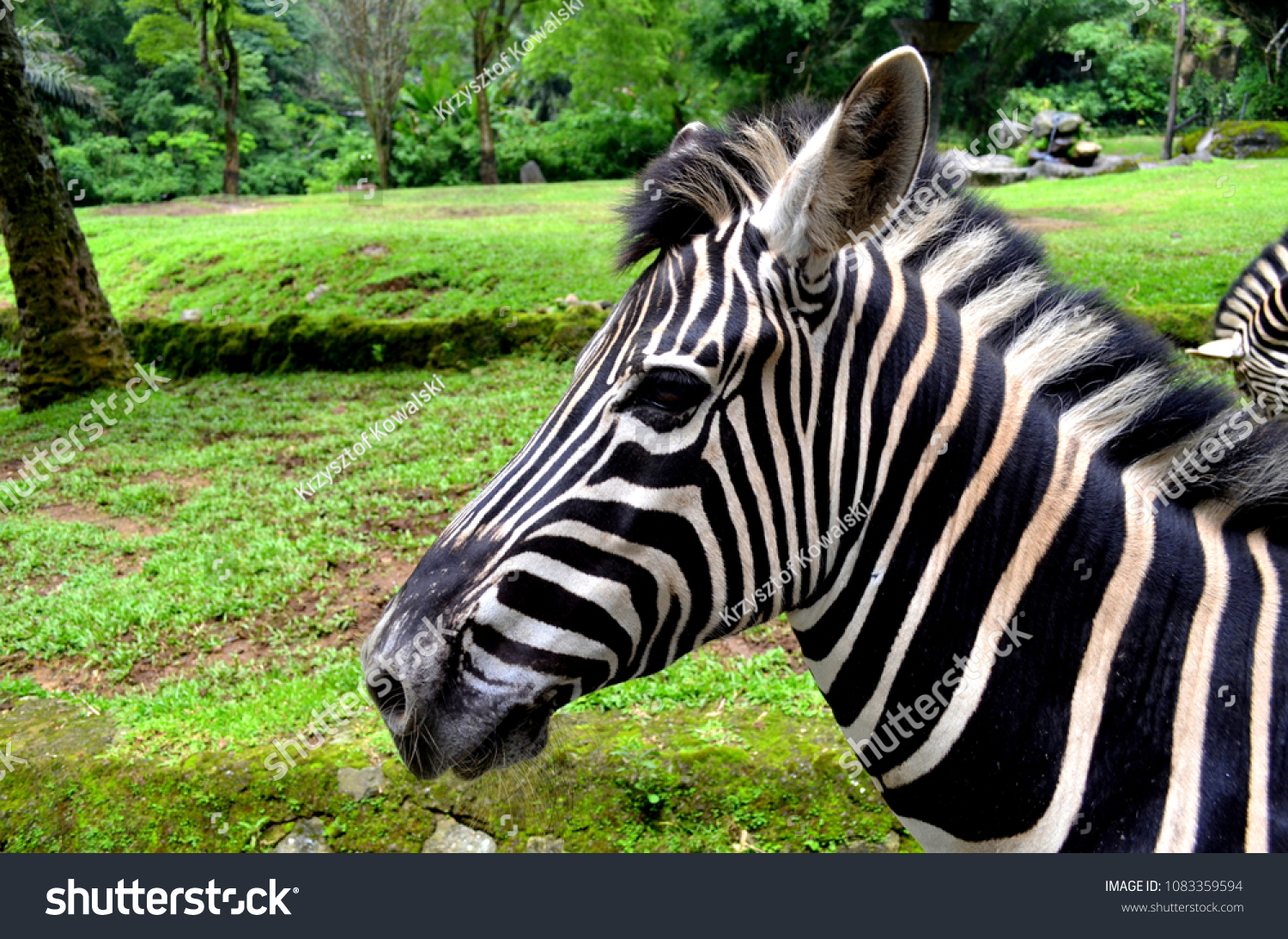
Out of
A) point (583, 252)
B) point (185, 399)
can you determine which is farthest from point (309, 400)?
point (583, 252)

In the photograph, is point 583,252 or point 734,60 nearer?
point 583,252

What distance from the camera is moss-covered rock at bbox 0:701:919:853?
3.13 metres

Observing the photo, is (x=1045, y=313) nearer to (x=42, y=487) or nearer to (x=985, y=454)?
(x=985, y=454)

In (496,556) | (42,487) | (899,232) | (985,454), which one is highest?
(899,232)

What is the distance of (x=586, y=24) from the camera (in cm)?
2647

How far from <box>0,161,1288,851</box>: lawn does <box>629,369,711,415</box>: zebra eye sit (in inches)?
20.6

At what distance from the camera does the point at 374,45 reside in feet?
84.8

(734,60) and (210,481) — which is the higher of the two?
(734,60)

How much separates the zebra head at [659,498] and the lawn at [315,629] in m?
0.36

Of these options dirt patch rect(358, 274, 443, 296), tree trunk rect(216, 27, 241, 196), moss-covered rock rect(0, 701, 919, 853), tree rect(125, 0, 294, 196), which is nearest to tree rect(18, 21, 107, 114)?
tree rect(125, 0, 294, 196)

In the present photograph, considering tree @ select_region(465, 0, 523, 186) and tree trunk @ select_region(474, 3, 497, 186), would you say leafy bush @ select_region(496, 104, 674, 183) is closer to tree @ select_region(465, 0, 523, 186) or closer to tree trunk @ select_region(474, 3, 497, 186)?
tree trunk @ select_region(474, 3, 497, 186)

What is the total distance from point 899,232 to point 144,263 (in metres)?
18.3

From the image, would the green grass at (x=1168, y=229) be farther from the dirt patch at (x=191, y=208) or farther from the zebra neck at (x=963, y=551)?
the dirt patch at (x=191, y=208)

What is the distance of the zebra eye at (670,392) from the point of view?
1.54 meters
